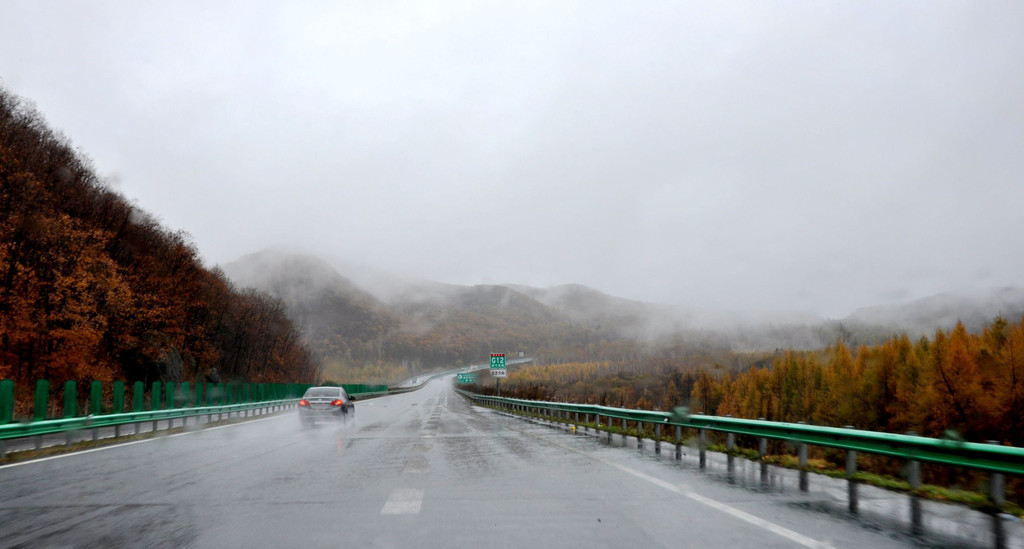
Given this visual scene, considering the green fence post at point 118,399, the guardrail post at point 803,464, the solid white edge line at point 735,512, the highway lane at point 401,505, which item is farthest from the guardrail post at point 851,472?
the green fence post at point 118,399

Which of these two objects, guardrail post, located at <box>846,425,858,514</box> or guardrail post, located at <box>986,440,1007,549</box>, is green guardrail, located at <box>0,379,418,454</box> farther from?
guardrail post, located at <box>986,440,1007,549</box>

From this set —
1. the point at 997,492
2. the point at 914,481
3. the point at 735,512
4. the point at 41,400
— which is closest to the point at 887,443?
the point at 914,481

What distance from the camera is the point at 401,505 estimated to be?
8.17m

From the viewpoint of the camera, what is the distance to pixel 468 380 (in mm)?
130875

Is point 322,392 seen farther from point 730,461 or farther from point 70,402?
point 730,461

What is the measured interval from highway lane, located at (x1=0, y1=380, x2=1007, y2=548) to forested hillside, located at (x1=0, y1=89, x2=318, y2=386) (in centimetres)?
3198

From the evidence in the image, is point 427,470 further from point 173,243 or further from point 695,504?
point 173,243

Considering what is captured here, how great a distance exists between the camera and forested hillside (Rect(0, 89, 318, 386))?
135 feet

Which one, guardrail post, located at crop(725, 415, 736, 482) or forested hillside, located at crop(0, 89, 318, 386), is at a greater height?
forested hillside, located at crop(0, 89, 318, 386)

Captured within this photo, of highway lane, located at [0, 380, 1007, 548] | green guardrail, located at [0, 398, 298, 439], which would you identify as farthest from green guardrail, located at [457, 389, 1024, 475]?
green guardrail, located at [0, 398, 298, 439]

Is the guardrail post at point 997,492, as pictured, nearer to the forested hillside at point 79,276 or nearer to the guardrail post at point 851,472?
the guardrail post at point 851,472

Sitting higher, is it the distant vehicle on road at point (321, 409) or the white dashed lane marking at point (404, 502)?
the white dashed lane marking at point (404, 502)

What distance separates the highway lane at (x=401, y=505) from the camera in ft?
20.8

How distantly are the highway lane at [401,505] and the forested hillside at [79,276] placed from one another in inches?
1259
